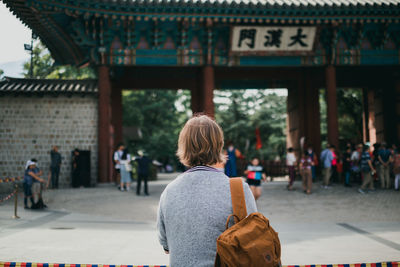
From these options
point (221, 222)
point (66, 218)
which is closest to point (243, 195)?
point (221, 222)

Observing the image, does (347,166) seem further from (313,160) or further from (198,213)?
(198,213)

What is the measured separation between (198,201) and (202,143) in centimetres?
31

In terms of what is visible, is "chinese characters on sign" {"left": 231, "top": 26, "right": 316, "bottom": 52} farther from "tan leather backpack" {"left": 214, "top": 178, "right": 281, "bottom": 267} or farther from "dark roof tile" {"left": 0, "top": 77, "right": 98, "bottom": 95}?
"tan leather backpack" {"left": 214, "top": 178, "right": 281, "bottom": 267}

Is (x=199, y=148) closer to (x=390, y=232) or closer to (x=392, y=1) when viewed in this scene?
(x=390, y=232)

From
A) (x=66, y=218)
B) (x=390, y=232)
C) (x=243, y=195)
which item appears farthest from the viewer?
(x=66, y=218)

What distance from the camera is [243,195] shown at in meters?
1.82

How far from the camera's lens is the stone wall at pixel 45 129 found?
13305mm

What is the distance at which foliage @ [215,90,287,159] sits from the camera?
32031mm

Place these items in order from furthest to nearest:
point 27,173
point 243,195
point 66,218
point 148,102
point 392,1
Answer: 1. point 148,102
2. point 392,1
3. point 27,173
4. point 66,218
5. point 243,195

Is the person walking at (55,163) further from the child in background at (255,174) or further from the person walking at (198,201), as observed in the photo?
the person walking at (198,201)

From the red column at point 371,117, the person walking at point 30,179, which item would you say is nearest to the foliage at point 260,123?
the red column at point 371,117

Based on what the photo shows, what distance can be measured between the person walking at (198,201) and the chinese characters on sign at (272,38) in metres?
11.6

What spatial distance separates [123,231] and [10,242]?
2022mm

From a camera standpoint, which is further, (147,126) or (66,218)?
(147,126)
